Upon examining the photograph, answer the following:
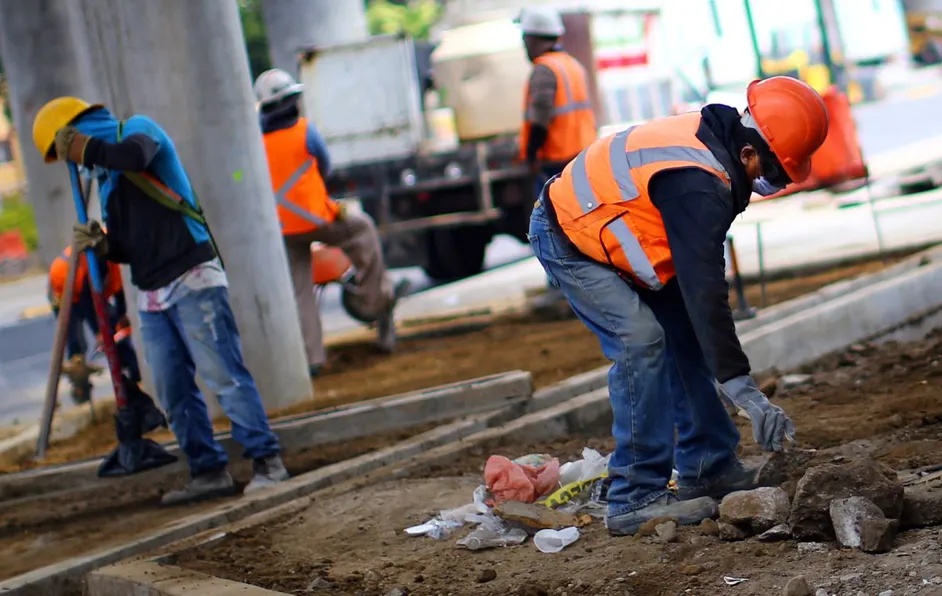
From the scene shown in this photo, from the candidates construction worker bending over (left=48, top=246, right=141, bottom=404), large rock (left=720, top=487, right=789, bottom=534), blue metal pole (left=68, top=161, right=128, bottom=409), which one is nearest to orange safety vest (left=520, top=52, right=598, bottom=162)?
construction worker bending over (left=48, top=246, right=141, bottom=404)

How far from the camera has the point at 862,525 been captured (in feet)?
13.9

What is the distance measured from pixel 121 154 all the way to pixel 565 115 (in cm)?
461

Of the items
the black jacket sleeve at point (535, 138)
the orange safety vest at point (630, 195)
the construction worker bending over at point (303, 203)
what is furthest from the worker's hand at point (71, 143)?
the black jacket sleeve at point (535, 138)

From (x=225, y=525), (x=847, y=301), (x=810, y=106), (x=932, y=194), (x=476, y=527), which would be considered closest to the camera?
(x=810, y=106)

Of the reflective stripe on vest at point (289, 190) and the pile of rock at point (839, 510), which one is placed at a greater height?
the reflective stripe on vest at point (289, 190)

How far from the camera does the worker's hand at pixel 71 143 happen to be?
6.54 m

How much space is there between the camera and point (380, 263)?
10273 mm

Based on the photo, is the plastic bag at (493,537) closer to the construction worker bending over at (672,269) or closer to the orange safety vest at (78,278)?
the construction worker bending over at (672,269)

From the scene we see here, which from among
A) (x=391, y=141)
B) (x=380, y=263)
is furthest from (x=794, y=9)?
(x=380, y=263)

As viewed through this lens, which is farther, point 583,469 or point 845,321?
point 845,321

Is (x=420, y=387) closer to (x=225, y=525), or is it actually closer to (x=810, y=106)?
(x=225, y=525)

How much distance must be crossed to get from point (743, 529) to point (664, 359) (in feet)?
2.09

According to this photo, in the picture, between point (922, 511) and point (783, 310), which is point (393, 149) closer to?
point (783, 310)

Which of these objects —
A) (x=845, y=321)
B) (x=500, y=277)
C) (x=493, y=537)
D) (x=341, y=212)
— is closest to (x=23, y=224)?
(x=500, y=277)
